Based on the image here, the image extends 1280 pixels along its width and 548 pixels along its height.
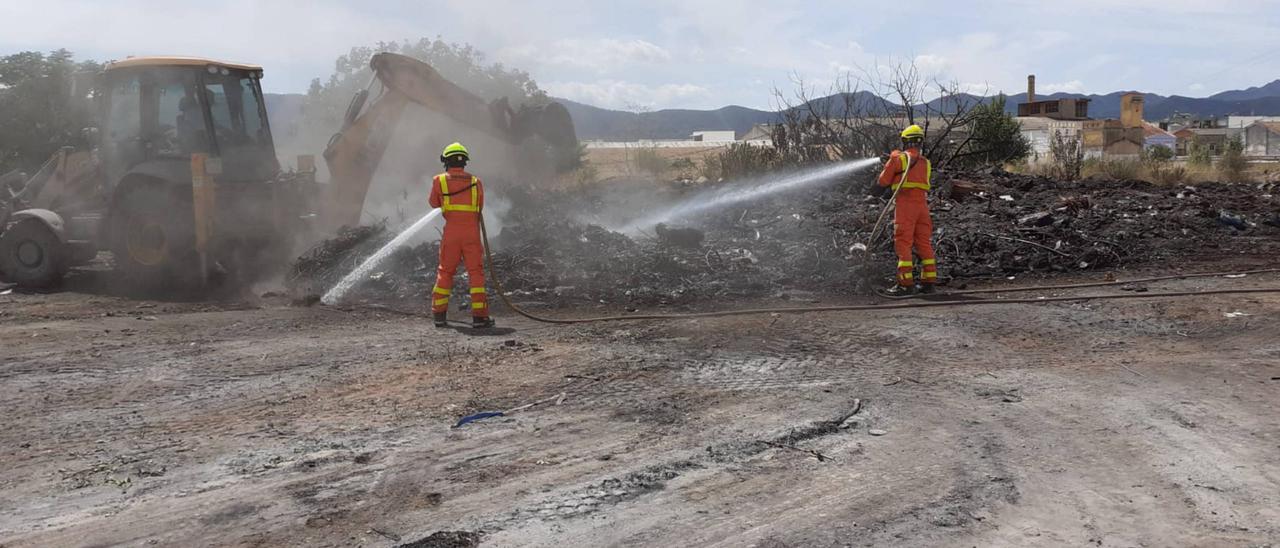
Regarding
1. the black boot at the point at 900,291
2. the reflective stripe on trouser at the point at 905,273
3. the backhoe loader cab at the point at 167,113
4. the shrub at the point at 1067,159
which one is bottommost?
the black boot at the point at 900,291

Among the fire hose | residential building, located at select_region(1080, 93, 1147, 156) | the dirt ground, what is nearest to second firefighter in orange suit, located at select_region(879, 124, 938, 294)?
the fire hose

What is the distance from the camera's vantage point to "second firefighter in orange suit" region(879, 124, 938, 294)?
928cm

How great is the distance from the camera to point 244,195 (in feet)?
35.2

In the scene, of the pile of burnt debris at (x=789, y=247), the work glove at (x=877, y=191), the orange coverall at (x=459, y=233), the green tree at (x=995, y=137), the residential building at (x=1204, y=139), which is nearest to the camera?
the orange coverall at (x=459, y=233)

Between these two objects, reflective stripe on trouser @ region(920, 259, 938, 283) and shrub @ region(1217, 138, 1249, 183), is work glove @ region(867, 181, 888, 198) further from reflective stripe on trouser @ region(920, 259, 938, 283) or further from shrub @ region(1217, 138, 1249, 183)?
shrub @ region(1217, 138, 1249, 183)

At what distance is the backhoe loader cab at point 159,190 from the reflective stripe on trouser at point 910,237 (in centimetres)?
719

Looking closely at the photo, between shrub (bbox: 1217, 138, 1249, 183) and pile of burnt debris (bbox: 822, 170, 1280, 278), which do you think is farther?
shrub (bbox: 1217, 138, 1249, 183)

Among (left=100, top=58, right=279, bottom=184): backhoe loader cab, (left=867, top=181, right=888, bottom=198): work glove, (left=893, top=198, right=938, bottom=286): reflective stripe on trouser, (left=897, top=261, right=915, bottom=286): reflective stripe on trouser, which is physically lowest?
(left=897, top=261, right=915, bottom=286): reflective stripe on trouser

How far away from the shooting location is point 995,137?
22641 mm

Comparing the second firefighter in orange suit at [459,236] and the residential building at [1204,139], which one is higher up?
the residential building at [1204,139]

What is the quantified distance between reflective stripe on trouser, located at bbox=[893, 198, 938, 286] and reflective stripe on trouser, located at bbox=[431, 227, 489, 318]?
416 centimetres

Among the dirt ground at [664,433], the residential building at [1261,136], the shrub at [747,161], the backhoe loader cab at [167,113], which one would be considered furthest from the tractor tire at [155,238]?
the residential building at [1261,136]

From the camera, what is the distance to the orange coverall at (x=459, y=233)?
26.9 feet

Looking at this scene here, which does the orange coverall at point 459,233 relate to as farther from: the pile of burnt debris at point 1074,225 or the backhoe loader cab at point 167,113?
the pile of burnt debris at point 1074,225
